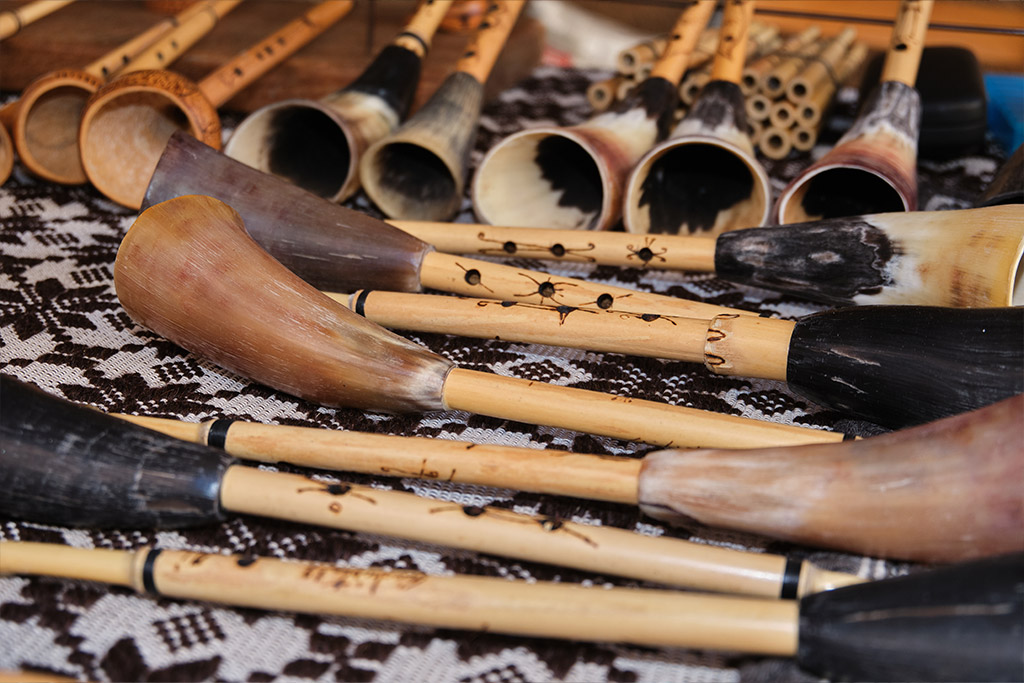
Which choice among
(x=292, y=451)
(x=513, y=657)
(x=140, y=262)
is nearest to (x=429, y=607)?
(x=513, y=657)

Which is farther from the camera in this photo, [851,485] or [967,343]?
[967,343]

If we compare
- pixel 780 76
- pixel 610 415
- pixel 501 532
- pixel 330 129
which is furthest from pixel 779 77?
pixel 501 532

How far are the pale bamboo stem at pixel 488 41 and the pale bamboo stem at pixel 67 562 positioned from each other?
4.14 feet

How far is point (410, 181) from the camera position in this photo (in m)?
1.76

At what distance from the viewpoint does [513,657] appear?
Answer: 2.90 ft

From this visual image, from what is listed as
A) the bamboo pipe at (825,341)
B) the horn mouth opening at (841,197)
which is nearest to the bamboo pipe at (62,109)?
the bamboo pipe at (825,341)

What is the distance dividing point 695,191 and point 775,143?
21.3 inches

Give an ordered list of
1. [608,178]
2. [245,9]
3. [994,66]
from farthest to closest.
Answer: [994,66]
[245,9]
[608,178]

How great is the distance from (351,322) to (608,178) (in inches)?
23.8

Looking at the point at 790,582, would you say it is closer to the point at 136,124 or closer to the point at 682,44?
the point at 682,44

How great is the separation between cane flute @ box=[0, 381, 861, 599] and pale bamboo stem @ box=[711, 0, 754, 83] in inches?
42.9

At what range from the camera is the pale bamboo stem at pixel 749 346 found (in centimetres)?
114

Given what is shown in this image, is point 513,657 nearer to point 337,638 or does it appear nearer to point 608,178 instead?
point 337,638

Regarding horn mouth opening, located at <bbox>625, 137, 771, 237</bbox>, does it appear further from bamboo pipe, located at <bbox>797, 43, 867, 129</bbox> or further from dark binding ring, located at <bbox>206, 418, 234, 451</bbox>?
dark binding ring, located at <bbox>206, 418, 234, 451</bbox>
